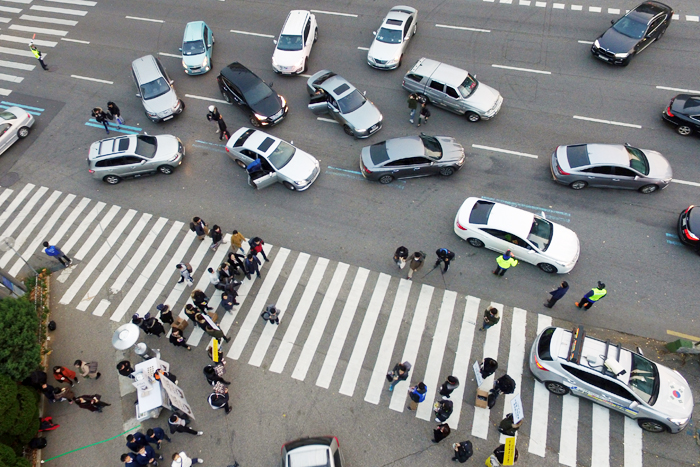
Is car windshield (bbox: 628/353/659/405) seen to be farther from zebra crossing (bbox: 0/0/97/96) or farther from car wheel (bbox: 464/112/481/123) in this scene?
zebra crossing (bbox: 0/0/97/96)

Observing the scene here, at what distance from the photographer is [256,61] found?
73.4ft

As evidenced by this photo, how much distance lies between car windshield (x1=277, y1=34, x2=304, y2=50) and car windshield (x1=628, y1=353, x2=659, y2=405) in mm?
20165

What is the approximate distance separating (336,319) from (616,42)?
64.9 ft

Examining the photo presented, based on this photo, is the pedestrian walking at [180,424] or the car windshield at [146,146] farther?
the car windshield at [146,146]

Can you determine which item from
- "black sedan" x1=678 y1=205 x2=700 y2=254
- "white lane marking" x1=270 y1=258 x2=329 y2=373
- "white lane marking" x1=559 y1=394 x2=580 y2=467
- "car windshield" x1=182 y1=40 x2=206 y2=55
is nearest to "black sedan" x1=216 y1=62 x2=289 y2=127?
"car windshield" x1=182 y1=40 x2=206 y2=55

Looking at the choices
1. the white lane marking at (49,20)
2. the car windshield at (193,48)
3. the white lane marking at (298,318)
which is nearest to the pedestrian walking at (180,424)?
the white lane marking at (298,318)

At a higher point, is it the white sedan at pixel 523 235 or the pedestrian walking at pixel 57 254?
the white sedan at pixel 523 235

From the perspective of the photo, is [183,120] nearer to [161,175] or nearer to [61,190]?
[161,175]

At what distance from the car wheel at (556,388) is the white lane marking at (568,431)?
0.25m

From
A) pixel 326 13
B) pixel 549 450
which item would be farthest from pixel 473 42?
pixel 549 450

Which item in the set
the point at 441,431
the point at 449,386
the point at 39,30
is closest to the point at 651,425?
the point at 449,386

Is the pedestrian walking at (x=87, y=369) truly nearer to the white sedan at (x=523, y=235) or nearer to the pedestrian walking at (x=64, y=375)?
the pedestrian walking at (x=64, y=375)

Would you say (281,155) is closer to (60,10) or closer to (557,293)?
(557,293)

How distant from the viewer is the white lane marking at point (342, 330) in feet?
42.4
